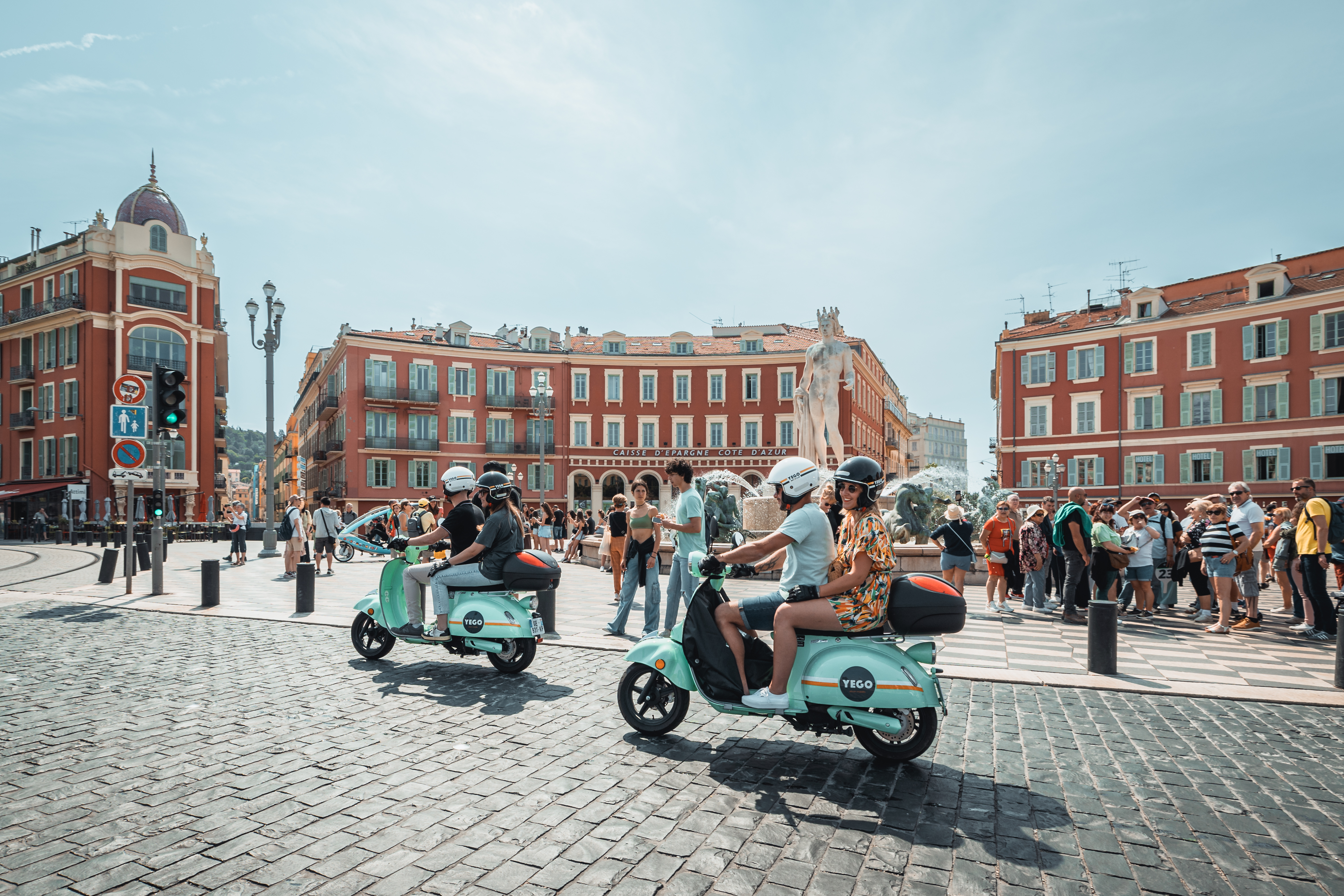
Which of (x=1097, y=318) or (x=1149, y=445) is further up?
(x=1097, y=318)

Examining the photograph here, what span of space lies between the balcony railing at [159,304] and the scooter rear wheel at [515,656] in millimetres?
41163

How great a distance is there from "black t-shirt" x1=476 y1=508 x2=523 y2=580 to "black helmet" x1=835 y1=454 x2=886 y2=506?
126 inches

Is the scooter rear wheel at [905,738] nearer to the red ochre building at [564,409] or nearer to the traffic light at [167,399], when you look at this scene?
the traffic light at [167,399]

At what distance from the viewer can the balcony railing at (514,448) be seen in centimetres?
4812

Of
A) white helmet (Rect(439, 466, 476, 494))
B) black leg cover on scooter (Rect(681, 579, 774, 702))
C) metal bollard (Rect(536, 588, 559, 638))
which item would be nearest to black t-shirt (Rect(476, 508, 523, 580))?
white helmet (Rect(439, 466, 476, 494))

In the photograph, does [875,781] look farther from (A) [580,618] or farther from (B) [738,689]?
(A) [580,618]

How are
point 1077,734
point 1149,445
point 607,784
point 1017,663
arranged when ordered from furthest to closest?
point 1149,445
point 1017,663
point 1077,734
point 607,784

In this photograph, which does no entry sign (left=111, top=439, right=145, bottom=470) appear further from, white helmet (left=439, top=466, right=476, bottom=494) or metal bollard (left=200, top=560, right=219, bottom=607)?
white helmet (left=439, top=466, right=476, bottom=494)

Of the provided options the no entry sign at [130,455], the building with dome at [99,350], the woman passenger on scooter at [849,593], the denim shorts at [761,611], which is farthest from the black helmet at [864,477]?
the building with dome at [99,350]

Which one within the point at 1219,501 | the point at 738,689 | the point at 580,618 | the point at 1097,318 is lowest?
the point at 580,618

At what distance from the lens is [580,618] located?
10195mm

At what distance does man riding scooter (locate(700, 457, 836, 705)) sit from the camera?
4.47 meters

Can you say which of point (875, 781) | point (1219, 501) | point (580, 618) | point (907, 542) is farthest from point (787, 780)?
point (907, 542)

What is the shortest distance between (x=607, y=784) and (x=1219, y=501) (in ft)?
29.0
